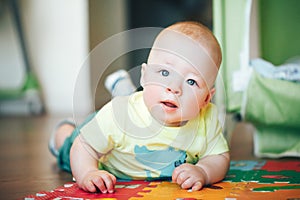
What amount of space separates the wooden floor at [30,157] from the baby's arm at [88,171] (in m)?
0.08

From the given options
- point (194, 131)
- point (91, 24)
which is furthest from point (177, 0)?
point (194, 131)

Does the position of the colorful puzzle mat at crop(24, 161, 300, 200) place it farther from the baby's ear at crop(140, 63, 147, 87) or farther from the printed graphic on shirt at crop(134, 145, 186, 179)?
the baby's ear at crop(140, 63, 147, 87)

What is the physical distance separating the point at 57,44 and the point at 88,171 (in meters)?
2.38

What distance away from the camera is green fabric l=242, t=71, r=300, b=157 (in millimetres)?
1303

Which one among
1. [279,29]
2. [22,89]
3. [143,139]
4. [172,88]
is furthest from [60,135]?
[22,89]

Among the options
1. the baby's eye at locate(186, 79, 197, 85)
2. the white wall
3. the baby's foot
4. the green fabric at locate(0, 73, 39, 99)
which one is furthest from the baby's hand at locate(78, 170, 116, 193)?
the white wall

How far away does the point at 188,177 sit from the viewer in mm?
927

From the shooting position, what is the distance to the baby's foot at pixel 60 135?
4.22 ft

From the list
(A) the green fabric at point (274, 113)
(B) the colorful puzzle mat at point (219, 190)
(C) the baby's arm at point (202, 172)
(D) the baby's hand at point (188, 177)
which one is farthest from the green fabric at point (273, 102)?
(D) the baby's hand at point (188, 177)

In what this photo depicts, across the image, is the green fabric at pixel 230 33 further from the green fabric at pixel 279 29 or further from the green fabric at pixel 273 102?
the green fabric at pixel 279 29

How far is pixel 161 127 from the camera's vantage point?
98 cm

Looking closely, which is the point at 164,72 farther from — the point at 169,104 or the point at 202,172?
the point at 202,172

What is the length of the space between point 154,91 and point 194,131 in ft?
0.43

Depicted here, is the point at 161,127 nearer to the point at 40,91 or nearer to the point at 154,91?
the point at 154,91
